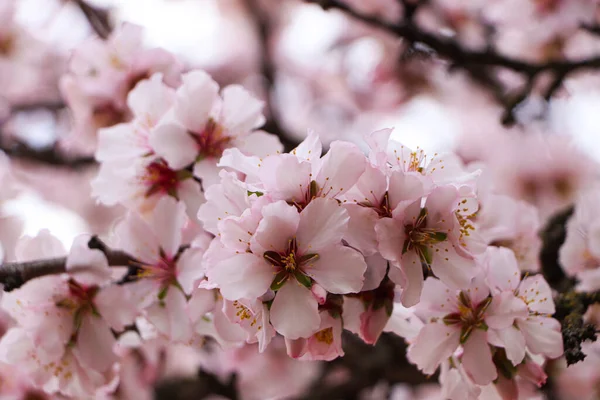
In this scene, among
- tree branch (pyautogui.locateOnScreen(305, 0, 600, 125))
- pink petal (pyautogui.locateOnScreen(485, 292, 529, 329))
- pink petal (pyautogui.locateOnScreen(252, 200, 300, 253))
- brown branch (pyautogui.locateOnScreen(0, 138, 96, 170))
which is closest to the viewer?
pink petal (pyautogui.locateOnScreen(252, 200, 300, 253))

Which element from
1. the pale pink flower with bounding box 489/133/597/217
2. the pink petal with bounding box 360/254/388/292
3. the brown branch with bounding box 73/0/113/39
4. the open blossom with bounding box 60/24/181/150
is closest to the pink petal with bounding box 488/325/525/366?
the pink petal with bounding box 360/254/388/292

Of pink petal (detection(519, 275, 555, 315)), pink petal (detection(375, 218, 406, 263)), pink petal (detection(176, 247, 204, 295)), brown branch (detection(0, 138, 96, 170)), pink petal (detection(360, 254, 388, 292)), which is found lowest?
brown branch (detection(0, 138, 96, 170))

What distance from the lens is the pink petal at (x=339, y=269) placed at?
757 mm

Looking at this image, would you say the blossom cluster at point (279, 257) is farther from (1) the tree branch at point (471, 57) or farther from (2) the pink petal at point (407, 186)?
(1) the tree branch at point (471, 57)

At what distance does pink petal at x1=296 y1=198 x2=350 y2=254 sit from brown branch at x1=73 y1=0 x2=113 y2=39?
109cm

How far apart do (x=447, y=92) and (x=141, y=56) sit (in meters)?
2.02

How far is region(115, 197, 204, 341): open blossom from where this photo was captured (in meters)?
1.01

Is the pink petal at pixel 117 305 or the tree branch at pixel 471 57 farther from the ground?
the tree branch at pixel 471 57

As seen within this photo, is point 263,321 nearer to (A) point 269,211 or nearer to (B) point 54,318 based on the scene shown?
(A) point 269,211

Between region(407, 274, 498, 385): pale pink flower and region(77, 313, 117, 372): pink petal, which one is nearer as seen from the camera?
region(407, 274, 498, 385): pale pink flower

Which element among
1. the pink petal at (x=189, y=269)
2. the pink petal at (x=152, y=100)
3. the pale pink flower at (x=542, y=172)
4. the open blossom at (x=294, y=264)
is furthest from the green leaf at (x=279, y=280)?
the pale pink flower at (x=542, y=172)

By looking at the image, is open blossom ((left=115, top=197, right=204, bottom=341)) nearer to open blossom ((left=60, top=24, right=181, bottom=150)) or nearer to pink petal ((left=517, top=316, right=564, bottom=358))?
open blossom ((left=60, top=24, right=181, bottom=150))

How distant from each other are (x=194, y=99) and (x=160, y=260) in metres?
0.27

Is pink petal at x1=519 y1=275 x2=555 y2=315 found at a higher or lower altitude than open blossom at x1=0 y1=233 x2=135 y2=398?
higher
